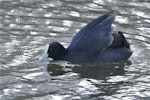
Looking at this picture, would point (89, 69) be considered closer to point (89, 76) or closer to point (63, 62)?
point (89, 76)

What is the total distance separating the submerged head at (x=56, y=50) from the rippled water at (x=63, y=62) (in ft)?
0.53

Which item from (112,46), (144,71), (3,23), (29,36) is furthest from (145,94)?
(3,23)

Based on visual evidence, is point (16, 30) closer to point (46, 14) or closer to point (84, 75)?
point (46, 14)

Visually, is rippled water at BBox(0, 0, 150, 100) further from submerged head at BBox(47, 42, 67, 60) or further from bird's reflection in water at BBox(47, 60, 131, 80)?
submerged head at BBox(47, 42, 67, 60)

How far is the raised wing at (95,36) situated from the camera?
12594 mm

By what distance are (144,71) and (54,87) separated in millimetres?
1789

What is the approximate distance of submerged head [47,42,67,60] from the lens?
12727 mm

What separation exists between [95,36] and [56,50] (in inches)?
31.9

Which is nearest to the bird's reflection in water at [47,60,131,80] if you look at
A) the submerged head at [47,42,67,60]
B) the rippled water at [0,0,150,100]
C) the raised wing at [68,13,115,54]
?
the rippled water at [0,0,150,100]

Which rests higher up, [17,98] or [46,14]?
[46,14]

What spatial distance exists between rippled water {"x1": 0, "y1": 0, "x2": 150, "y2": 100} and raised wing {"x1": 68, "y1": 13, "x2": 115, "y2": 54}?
0.35 meters

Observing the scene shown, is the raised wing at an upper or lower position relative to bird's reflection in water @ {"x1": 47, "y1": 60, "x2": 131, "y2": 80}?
upper

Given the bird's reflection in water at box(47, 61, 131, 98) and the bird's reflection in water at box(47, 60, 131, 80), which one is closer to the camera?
the bird's reflection in water at box(47, 61, 131, 98)

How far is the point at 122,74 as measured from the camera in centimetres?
1212
